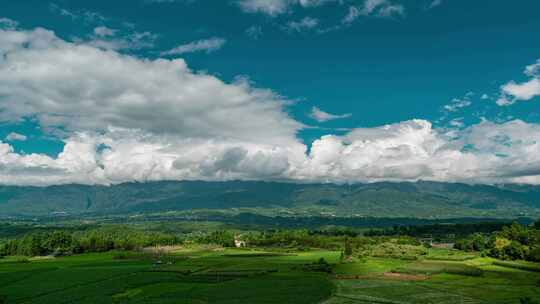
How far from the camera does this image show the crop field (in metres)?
80.1

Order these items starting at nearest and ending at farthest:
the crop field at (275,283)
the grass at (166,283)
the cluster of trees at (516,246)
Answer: the crop field at (275,283)
the grass at (166,283)
the cluster of trees at (516,246)

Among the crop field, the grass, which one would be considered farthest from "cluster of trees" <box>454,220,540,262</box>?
the grass

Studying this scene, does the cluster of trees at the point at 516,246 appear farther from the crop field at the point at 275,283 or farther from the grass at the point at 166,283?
the grass at the point at 166,283

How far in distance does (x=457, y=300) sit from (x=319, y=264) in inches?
2310

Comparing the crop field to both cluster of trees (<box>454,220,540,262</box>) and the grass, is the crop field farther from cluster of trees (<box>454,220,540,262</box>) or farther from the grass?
cluster of trees (<box>454,220,540,262</box>)

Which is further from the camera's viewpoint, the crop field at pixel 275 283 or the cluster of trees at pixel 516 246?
the cluster of trees at pixel 516 246

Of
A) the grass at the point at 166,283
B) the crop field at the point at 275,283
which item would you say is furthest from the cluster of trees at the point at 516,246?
the grass at the point at 166,283

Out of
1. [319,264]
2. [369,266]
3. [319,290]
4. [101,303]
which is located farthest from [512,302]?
[101,303]

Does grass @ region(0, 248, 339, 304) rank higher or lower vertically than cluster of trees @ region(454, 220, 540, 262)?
lower

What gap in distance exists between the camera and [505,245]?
479 feet

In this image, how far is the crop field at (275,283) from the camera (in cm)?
8012

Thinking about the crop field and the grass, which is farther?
the grass

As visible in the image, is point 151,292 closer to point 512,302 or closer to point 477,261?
point 512,302

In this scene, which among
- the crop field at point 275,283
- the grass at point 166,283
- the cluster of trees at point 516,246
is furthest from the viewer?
the cluster of trees at point 516,246
